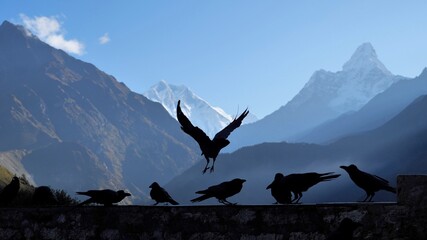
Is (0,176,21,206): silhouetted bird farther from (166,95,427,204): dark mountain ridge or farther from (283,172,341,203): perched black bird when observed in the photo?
(166,95,427,204): dark mountain ridge

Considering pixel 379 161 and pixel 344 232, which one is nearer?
pixel 344 232

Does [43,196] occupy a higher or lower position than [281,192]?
higher

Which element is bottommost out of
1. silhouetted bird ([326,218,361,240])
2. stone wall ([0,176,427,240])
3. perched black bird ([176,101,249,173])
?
silhouetted bird ([326,218,361,240])

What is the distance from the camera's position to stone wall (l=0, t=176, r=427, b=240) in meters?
6.51

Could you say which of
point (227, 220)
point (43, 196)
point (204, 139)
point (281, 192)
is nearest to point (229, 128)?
point (204, 139)

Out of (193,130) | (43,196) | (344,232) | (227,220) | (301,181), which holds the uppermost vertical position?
(43,196)

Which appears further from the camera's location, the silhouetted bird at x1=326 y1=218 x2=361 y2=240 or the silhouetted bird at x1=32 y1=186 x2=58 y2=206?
the silhouetted bird at x1=32 y1=186 x2=58 y2=206

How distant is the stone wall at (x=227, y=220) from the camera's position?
6.51m

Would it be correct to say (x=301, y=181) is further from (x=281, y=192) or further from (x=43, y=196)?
(x=43, y=196)

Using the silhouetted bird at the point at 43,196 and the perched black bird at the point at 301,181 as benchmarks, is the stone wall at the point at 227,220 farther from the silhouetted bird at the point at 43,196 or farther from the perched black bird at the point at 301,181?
the silhouetted bird at the point at 43,196

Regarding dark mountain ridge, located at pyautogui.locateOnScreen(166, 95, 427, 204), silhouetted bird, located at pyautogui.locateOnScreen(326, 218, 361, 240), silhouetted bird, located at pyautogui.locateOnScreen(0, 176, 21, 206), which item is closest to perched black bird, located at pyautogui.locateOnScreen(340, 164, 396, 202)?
silhouetted bird, located at pyautogui.locateOnScreen(326, 218, 361, 240)

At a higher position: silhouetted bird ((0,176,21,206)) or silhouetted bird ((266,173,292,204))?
silhouetted bird ((0,176,21,206))

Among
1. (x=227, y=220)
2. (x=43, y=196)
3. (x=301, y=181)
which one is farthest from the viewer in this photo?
(x=43, y=196)

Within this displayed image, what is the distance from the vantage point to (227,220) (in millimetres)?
7723
